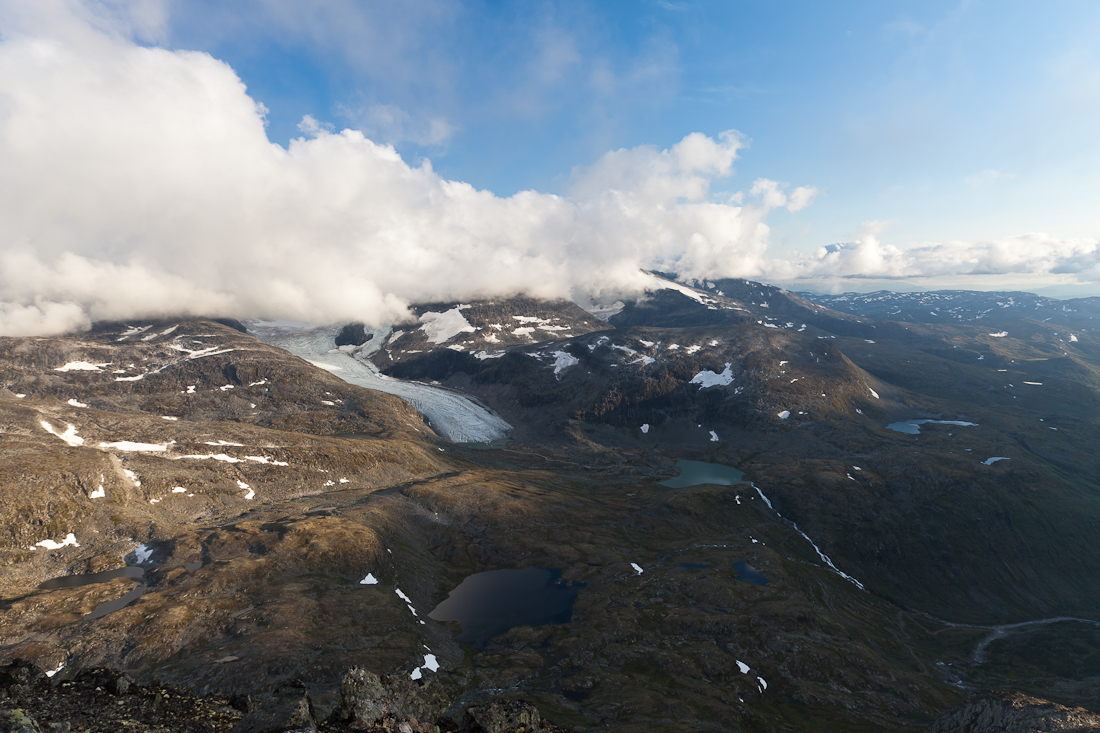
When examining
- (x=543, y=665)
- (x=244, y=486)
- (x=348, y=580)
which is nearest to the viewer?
(x=543, y=665)

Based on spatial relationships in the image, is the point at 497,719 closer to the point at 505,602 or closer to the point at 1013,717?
the point at 1013,717

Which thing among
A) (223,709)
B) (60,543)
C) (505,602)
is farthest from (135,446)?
(223,709)

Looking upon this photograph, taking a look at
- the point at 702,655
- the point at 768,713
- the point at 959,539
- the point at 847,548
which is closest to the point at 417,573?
the point at 702,655

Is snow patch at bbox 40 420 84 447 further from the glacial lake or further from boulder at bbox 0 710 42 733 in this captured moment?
boulder at bbox 0 710 42 733

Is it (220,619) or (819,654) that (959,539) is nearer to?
(819,654)

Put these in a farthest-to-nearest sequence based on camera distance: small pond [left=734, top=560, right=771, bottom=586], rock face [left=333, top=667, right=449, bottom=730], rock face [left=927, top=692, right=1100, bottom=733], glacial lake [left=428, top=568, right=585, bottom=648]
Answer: small pond [left=734, top=560, right=771, bottom=586]
glacial lake [left=428, top=568, right=585, bottom=648]
rock face [left=927, top=692, right=1100, bottom=733]
rock face [left=333, top=667, right=449, bottom=730]

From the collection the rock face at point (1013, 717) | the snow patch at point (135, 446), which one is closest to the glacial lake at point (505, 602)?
the rock face at point (1013, 717)

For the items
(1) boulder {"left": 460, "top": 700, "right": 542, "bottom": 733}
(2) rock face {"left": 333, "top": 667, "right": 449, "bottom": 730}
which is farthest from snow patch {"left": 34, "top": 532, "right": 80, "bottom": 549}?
(1) boulder {"left": 460, "top": 700, "right": 542, "bottom": 733}
